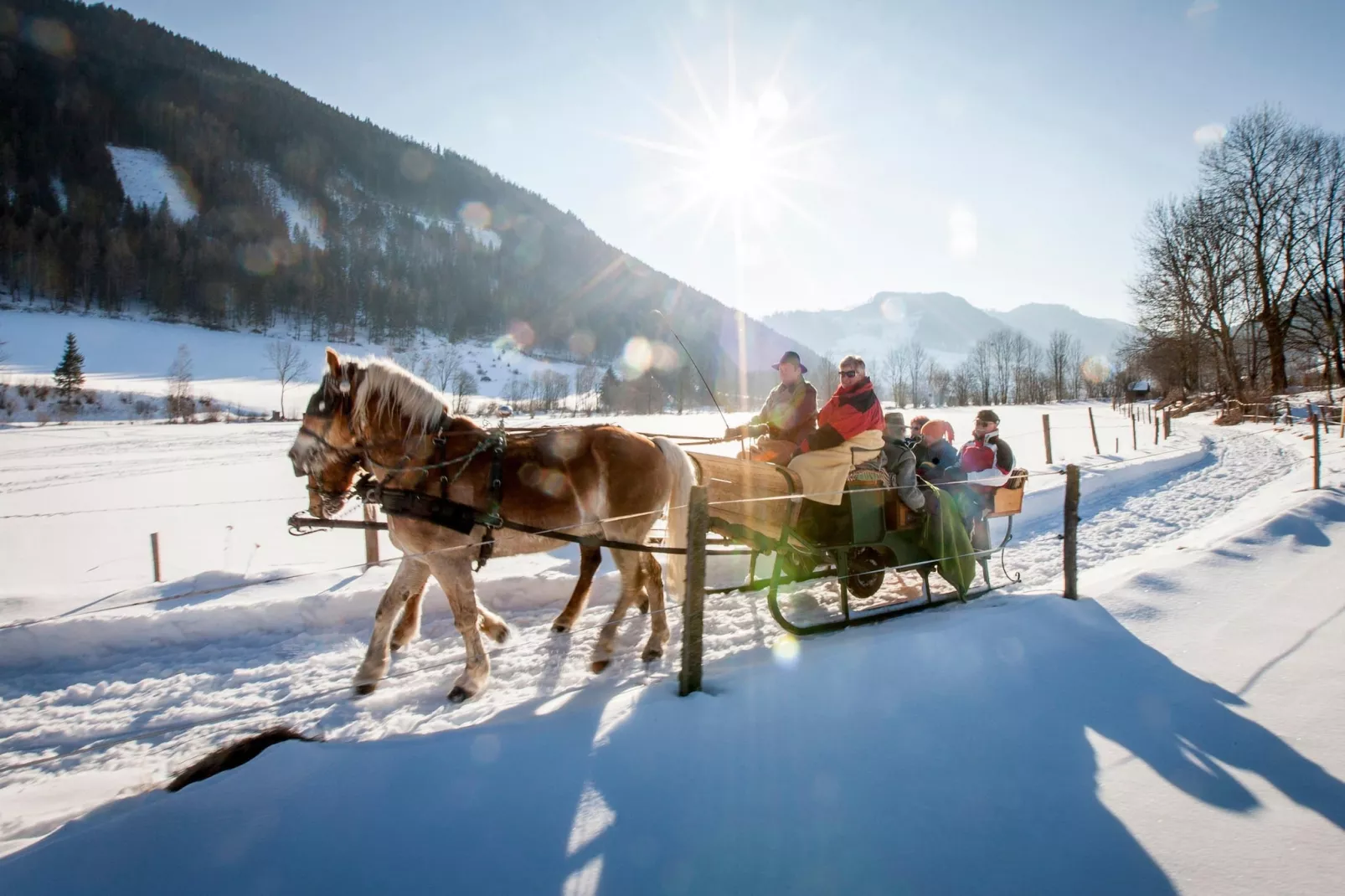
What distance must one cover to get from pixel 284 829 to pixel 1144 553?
7730 mm

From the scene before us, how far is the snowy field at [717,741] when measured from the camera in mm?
1975

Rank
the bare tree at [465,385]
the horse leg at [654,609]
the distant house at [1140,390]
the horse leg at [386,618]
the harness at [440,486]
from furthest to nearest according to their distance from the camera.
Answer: the bare tree at [465,385]
the distant house at [1140,390]
the horse leg at [654,609]
the horse leg at [386,618]
the harness at [440,486]

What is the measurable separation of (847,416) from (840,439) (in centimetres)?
18

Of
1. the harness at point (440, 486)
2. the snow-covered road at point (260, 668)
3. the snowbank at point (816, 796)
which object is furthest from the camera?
the harness at point (440, 486)

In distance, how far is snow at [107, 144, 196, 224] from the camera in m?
83.2

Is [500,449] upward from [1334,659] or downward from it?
upward

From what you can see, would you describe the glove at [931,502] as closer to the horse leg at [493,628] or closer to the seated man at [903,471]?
the seated man at [903,471]

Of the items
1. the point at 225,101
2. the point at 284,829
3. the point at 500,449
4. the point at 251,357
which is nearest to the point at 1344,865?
the point at 284,829

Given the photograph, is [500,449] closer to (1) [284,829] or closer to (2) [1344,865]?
(1) [284,829]

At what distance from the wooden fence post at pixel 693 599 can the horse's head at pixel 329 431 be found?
236 centimetres

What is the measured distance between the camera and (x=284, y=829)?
6.79 ft

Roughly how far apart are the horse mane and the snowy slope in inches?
72.1

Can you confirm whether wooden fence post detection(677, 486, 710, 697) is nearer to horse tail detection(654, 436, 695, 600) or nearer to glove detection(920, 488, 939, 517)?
horse tail detection(654, 436, 695, 600)

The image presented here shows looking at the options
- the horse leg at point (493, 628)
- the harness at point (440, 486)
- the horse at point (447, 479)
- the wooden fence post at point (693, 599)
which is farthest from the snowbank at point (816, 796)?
the horse leg at point (493, 628)
